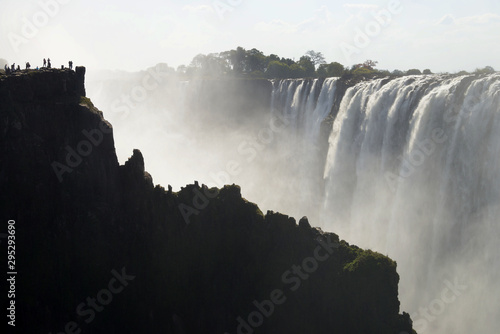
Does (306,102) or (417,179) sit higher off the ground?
(306,102)

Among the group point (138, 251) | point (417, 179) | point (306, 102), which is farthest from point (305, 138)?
point (138, 251)

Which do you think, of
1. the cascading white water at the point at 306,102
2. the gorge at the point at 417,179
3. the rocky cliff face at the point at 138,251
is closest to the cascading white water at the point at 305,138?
the cascading white water at the point at 306,102

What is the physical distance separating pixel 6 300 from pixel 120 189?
7279 millimetres

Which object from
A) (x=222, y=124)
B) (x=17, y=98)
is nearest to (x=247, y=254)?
(x=17, y=98)

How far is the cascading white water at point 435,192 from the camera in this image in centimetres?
2891

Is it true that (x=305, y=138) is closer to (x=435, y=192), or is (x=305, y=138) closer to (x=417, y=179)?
(x=417, y=179)

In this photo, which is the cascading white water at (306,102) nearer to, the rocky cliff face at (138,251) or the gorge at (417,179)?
the gorge at (417,179)

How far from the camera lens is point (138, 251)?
24828 mm

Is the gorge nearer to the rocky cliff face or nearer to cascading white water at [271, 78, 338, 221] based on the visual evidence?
cascading white water at [271, 78, 338, 221]

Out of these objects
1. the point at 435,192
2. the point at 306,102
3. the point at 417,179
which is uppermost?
the point at 306,102

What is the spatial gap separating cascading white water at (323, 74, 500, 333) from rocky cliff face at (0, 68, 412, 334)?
7694mm

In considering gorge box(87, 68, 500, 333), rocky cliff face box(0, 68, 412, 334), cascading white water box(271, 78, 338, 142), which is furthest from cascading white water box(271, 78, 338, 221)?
rocky cliff face box(0, 68, 412, 334)

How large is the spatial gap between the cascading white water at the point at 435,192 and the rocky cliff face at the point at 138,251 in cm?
769

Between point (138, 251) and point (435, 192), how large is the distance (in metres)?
20.5
